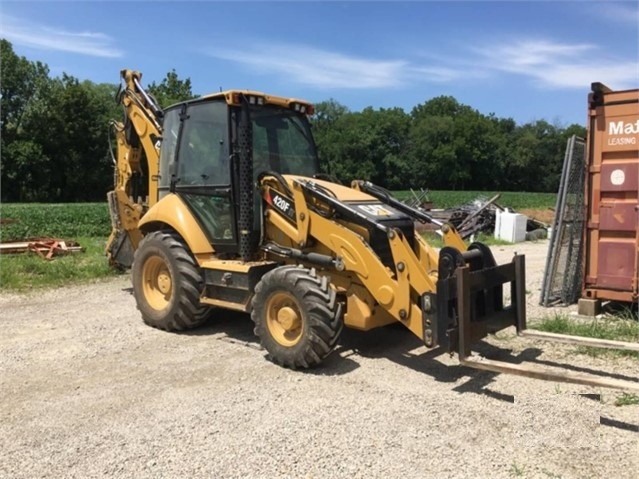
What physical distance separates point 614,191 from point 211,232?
5.19 meters

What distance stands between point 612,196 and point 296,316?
15.5 feet

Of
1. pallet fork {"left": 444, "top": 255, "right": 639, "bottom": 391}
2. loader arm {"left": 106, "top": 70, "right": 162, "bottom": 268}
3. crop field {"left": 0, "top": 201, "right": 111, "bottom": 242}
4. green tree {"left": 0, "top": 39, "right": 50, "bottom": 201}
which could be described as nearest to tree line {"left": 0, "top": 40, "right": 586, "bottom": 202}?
green tree {"left": 0, "top": 39, "right": 50, "bottom": 201}

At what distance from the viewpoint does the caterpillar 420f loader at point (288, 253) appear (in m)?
5.20

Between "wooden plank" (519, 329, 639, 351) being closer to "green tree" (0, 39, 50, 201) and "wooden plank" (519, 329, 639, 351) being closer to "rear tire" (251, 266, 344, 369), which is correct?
"rear tire" (251, 266, 344, 369)

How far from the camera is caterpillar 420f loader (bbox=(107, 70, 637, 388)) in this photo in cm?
520

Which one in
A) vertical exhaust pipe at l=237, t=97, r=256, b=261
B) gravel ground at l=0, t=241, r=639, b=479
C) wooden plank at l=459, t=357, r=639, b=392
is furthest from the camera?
vertical exhaust pipe at l=237, t=97, r=256, b=261

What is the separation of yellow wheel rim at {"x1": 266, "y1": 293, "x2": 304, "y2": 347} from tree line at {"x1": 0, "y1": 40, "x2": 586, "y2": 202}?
3165cm

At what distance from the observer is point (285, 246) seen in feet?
20.6

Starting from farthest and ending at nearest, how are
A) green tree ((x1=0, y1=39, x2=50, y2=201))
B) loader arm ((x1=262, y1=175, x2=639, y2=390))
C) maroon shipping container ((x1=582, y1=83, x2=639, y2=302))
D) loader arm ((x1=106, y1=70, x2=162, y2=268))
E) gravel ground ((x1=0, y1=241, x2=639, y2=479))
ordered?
green tree ((x1=0, y1=39, x2=50, y2=201)) → loader arm ((x1=106, y1=70, x2=162, y2=268)) → maroon shipping container ((x1=582, y1=83, x2=639, y2=302)) → loader arm ((x1=262, y1=175, x2=639, y2=390)) → gravel ground ((x1=0, y1=241, x2=639, y2=479))

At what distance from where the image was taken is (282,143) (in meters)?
6.85

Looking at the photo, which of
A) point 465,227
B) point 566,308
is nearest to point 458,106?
point 465,227

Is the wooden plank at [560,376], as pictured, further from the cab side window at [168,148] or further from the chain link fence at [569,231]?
the cab side window at [168,148]

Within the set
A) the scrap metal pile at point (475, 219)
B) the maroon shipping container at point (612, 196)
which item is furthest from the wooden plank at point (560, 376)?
the scrap metal pile at point (475, 219)

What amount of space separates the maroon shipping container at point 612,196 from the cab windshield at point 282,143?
3.72 m
